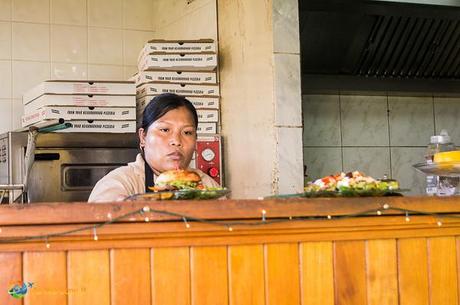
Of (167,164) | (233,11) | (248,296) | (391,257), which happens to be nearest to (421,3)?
(233,11)

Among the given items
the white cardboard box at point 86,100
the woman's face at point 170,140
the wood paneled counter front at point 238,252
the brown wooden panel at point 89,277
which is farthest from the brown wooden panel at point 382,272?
the white cardboard box at point 86,100

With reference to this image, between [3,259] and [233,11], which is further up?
[233,11]

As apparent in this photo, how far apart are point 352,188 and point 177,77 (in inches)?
89.2

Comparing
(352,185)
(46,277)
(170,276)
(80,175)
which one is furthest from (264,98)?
(46,277)

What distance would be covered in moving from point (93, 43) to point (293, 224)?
332 cm

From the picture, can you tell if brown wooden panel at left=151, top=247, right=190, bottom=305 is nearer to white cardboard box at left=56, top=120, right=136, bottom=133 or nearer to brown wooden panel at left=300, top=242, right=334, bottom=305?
brown wooden panel at left=300, top=242, right=334, bottom=305

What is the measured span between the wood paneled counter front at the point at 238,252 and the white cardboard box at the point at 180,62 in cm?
230

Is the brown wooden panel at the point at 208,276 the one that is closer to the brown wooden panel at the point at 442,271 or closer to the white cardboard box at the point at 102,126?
the brown wooden panel at the point at 442,271

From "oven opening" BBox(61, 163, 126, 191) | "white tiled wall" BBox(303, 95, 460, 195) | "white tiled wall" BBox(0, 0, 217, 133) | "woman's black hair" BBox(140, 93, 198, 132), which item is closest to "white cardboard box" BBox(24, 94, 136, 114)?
"oven opening" BBox(61, 163, 126, 191)

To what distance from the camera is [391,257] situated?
2.24m

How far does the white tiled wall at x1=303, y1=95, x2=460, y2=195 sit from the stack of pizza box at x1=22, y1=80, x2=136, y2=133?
1368 millimetres

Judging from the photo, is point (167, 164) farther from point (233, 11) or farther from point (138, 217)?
point (233, 11)

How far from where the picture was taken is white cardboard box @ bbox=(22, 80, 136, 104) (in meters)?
4.21

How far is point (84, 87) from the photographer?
4254mm
